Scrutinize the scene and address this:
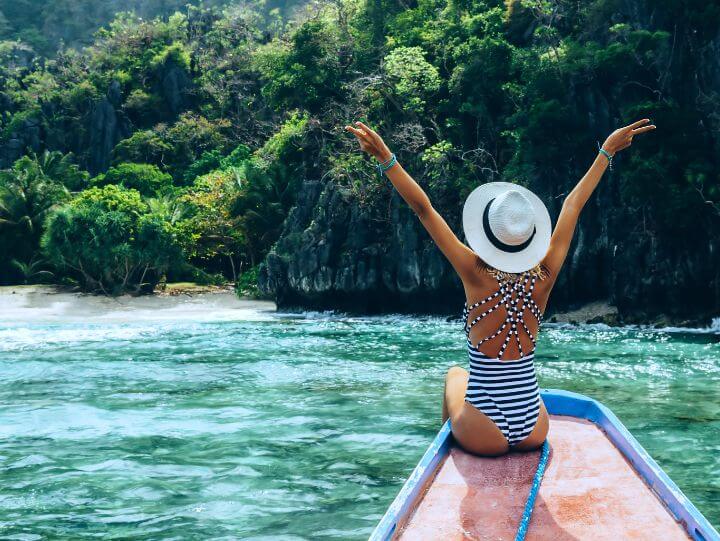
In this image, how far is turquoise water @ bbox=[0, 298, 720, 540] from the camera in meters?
6.15

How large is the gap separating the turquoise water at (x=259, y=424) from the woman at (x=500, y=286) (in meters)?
1.36

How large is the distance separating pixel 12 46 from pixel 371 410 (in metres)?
59.5

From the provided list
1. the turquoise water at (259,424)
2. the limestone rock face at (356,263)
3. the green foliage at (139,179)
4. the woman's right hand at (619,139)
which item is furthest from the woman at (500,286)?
the green foliage at (139,179)

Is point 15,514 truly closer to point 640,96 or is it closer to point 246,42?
point 640,96

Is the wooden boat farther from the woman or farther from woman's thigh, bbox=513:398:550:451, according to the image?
the woman

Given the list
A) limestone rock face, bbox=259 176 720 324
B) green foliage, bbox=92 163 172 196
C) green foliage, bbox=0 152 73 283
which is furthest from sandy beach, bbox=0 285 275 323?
green foliage, bbox=92 163 172 196

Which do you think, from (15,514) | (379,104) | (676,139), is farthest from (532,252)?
(379,104)

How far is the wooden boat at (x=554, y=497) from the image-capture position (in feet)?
12.3

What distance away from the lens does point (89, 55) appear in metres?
55.7

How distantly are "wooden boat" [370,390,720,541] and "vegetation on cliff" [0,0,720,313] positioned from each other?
16.5 m

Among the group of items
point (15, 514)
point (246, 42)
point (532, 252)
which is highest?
point (246, 42)

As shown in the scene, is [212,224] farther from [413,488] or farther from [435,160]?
[413,488]

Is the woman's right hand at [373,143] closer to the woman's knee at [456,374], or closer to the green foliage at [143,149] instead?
the woman's knee at [456,374]

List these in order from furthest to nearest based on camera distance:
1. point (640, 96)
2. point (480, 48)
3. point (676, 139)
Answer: point (480, 48) < point (640, 96) < point (676, 139)
